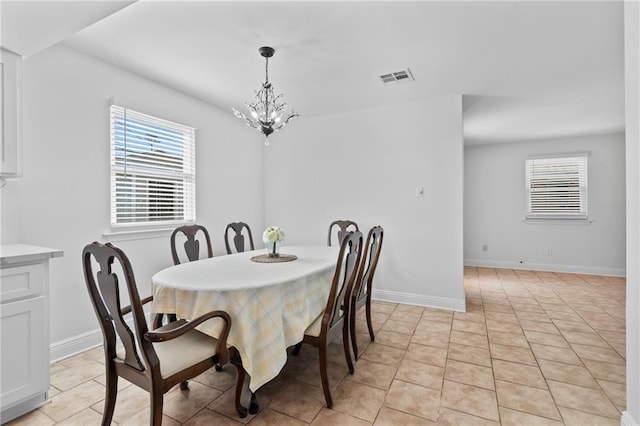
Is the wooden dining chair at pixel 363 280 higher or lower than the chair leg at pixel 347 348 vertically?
higher

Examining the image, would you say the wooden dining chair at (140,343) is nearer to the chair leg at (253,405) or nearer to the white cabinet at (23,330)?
the chair leg at (253,405)

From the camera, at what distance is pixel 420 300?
3.74m

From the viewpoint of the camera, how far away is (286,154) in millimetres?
4617

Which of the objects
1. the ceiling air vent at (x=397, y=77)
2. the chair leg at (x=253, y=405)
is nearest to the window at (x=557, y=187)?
the ceiling air vent at (x=397, y=77)

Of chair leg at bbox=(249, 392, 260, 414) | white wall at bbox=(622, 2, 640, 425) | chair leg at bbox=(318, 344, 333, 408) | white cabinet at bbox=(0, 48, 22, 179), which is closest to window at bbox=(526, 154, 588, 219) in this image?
white wall at bbox=(622, 2, 640, 425)

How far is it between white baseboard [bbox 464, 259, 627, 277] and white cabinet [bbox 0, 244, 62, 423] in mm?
6513

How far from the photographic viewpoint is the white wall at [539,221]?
5320 mm

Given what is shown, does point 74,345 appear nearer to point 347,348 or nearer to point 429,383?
point 347,348

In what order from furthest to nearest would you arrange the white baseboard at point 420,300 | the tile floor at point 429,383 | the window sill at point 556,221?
the window sill at point 556,221
the white baseboard at point 420,300
the tile floor at point 429,383

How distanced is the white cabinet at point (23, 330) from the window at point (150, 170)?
1.10 metres

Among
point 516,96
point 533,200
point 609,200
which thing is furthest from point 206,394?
point 609,200

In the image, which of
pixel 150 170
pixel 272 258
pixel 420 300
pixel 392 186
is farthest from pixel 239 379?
pixel 392 186

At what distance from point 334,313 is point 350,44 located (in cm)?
200

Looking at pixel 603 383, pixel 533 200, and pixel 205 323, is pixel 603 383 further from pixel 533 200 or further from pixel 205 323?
pixel 533 200
